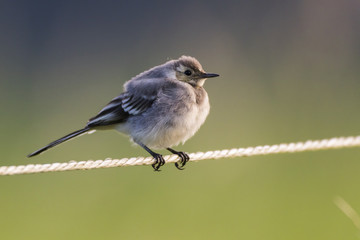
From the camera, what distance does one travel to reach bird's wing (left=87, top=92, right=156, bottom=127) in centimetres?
512

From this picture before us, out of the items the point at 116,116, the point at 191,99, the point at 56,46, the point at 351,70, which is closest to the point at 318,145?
the point at 191,99

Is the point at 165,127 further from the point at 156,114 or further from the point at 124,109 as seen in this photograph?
the point at 124,109

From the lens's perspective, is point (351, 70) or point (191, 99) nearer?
point (191, 99)

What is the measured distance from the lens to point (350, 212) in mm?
3551

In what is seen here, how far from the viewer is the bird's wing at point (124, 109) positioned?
5117 millimetres

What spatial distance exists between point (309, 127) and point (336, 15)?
2756mm

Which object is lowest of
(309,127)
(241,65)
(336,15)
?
(309,127)

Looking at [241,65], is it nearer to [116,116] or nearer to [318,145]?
[116,116]

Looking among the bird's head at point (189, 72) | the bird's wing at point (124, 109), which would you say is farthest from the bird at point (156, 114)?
the bird's head at point (189, 72)

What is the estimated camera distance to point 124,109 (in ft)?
17.0

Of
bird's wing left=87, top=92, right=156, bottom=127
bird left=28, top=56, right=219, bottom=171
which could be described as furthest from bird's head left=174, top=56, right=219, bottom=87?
bird's wing left=87, top=92, right=156, bottom=127

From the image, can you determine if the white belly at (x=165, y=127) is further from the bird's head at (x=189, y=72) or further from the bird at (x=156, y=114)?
the bird's head at (x=189, y=72)

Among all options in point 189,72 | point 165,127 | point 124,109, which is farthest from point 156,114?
point 189,72

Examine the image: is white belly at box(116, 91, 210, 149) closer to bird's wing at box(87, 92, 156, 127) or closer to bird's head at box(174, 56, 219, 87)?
bird's wing at box(87, 92, 156, 127)
